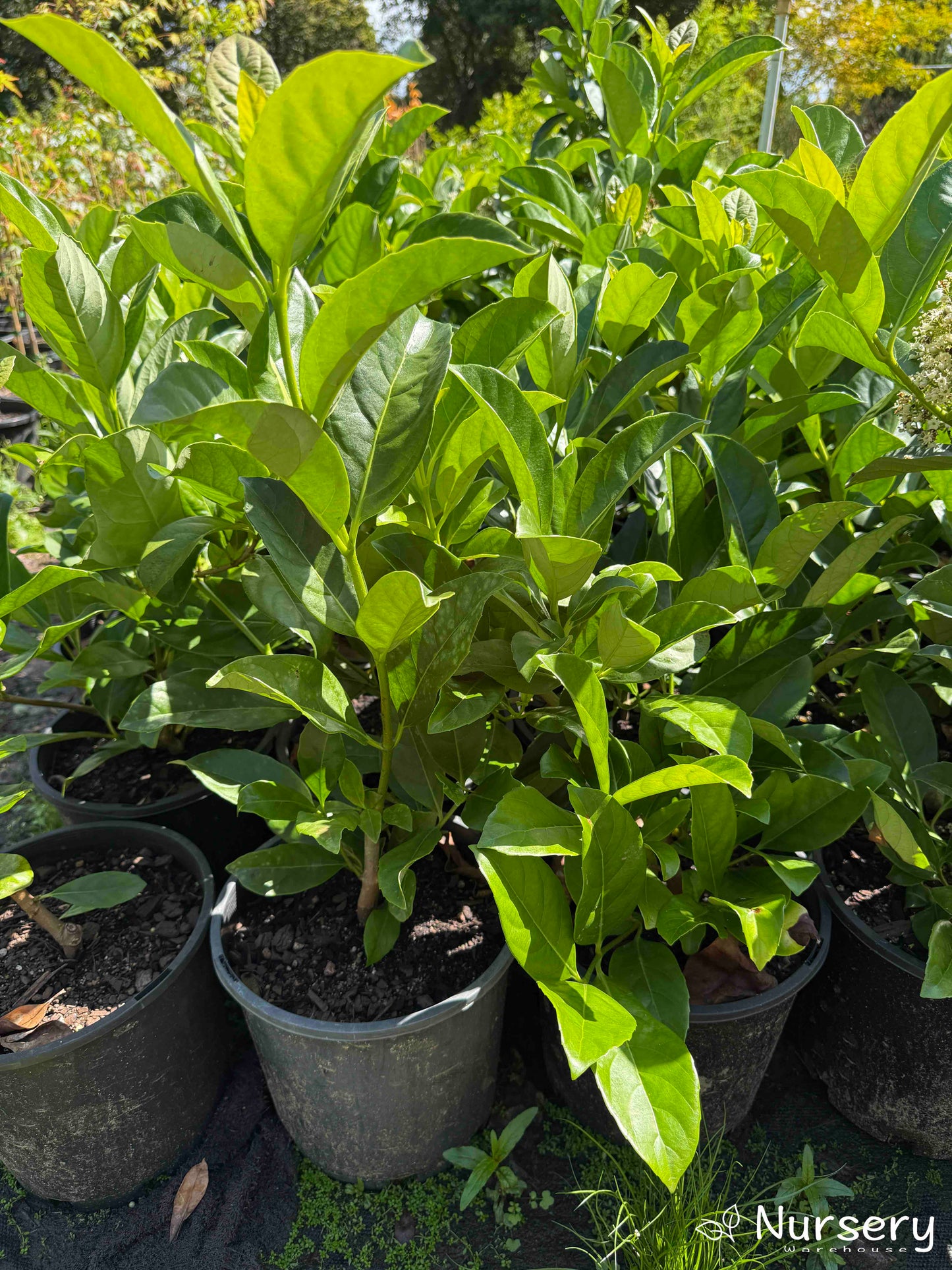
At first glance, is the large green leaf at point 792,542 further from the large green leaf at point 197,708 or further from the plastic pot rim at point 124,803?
the plastic pot rim at point 124,803

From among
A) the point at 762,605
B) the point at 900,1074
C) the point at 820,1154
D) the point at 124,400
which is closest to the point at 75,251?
the point at 124,400

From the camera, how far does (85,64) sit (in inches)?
23.7

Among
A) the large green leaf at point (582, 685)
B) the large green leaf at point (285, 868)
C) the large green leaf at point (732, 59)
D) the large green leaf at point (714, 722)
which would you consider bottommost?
the large green leaf at point (285, 868)

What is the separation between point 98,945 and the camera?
1500 mm

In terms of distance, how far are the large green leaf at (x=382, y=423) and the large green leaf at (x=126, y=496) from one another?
32cm

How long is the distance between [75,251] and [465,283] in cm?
117

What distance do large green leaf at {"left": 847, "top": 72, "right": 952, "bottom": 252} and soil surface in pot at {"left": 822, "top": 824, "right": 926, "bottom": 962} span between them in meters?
1.11

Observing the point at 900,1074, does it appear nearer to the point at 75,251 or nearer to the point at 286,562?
the point at 286,562

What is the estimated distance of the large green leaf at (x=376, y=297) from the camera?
665 millimetres

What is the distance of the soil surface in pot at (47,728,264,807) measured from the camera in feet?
6.06

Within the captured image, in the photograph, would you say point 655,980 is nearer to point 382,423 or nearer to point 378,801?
point 378,801

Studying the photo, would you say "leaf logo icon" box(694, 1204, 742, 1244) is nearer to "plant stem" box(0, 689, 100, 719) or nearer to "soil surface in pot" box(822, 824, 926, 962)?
"soil surface in pot" box(822, 824, 926, 962)

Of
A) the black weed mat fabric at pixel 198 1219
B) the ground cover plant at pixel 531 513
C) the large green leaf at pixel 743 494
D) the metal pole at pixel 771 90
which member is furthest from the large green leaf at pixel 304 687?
the metal pole at pixel 771 90

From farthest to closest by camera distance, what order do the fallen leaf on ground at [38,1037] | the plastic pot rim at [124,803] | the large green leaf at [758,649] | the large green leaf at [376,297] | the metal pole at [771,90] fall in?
1. the metal pole at [771,90]
2. the plastic pot rim at [124,803]
3. the fallen leaf on ground at [38,1037]
4. the large green leaf at [758,649]
5. the large green leaf at [376,297]
